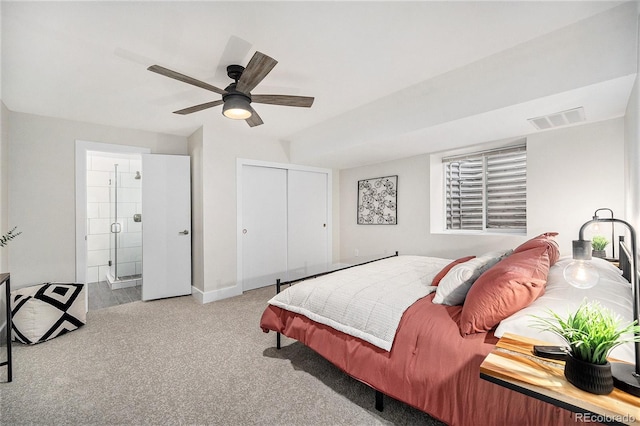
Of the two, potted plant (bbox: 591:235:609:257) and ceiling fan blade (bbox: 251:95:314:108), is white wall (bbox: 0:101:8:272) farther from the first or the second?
potted plant (bbox: 591:235:609:257)

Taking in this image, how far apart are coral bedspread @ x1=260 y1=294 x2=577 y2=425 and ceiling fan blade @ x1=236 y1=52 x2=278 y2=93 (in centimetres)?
184

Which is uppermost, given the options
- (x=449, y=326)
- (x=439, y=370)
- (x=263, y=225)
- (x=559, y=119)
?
(x=559, y=119)

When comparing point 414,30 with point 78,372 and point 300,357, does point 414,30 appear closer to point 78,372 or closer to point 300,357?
point 300,357

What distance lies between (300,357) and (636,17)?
10.6 ft

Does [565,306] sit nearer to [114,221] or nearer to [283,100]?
[283,100]

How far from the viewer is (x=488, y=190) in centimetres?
378

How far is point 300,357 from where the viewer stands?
2.32 meters

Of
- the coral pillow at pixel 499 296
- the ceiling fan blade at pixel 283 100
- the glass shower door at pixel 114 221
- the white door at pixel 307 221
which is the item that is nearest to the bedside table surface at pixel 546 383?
the coral pillow at pixel 499 296

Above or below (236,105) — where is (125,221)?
below

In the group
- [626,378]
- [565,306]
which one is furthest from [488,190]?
[626,378]

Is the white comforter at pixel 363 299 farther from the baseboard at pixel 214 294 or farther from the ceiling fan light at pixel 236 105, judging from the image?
the baseboard at pixel 214 294

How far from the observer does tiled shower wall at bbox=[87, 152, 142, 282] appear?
4910mm

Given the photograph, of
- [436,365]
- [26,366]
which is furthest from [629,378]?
[26,366]

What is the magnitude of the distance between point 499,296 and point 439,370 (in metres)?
0.48
